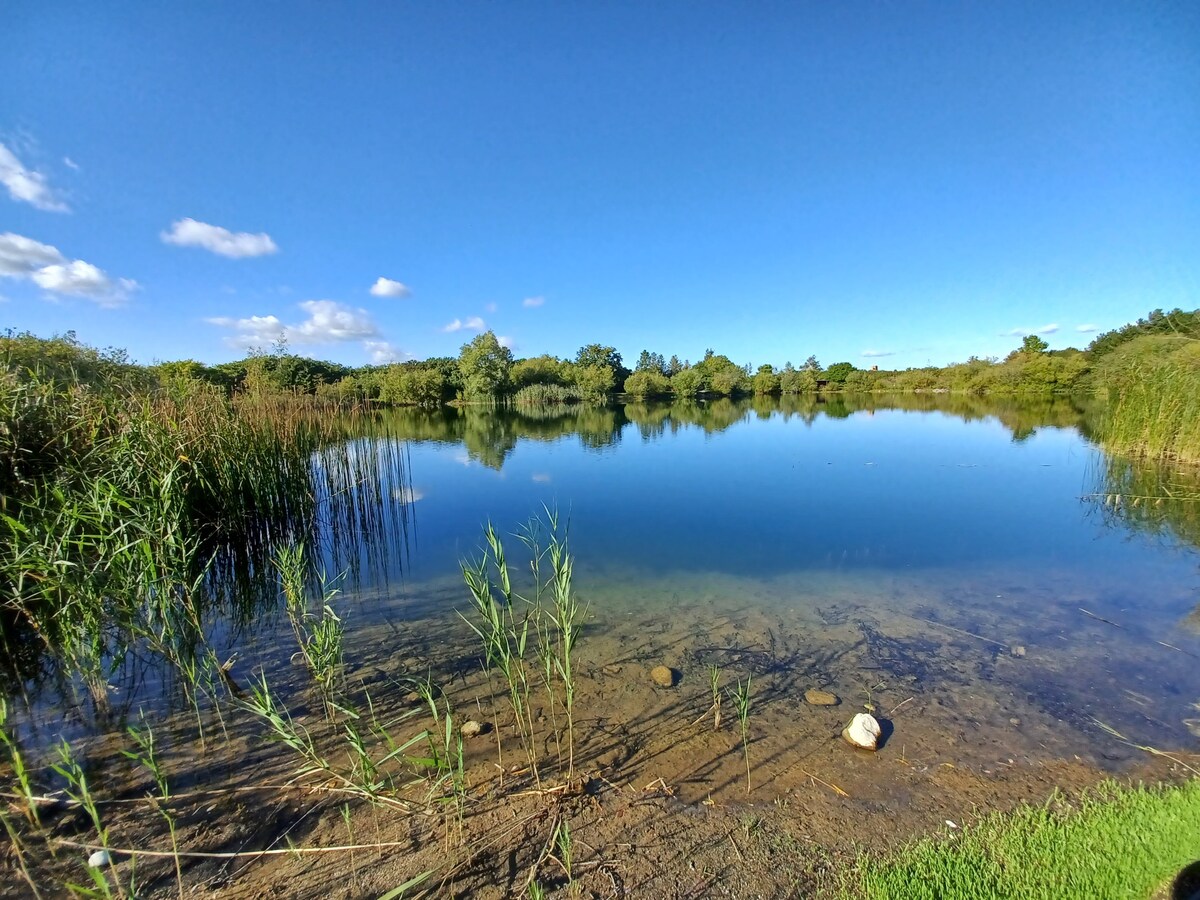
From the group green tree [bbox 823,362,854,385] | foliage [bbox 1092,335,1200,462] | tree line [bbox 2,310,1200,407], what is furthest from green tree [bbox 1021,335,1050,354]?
foliage [bbox 1092,335,1200,462]

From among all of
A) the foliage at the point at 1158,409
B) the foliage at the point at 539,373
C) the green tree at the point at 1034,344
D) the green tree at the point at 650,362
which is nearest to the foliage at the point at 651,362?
the green tree at the point at 650,362

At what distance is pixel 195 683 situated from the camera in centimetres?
315

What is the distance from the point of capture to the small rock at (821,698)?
134 inches

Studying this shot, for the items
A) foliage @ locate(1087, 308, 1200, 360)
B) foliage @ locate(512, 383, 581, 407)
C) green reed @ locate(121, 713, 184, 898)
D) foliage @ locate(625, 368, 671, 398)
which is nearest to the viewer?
green reed @ locate(121, 713, 184, 898)

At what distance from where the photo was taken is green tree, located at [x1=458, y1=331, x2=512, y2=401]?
47.8m

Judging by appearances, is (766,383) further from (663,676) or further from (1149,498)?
(663,676)

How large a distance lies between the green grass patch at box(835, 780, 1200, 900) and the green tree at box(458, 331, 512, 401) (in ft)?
158

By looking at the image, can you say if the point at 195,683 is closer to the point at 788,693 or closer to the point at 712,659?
the point at 712,659

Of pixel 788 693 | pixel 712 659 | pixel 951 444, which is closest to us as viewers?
pixel 788 693

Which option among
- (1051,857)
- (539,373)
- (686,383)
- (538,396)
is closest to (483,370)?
(538,396)

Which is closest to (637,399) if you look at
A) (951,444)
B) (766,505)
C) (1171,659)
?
(951,444)

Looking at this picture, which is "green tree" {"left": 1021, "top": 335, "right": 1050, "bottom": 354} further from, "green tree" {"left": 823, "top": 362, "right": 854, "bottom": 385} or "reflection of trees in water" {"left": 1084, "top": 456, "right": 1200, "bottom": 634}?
"reflection of trees in water" {"left": 1084, "top": 456, "right": 1200, "bottom": 634}

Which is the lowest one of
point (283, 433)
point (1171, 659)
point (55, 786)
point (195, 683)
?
point (1171, 659)

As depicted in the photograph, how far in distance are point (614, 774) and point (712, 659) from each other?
1607 mm
